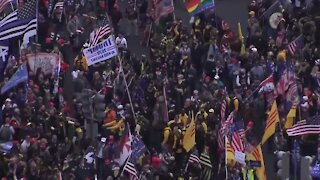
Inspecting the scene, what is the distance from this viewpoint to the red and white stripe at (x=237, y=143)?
31.2m

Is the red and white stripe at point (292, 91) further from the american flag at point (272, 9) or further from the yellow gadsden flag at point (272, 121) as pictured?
the american flag at point (272, 9)

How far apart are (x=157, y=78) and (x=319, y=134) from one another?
6001mm

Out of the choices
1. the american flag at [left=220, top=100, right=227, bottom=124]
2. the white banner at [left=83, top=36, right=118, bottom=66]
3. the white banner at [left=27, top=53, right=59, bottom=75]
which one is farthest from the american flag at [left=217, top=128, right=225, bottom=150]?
the white banner at [left=27, top=53, right=59, bottom=75]

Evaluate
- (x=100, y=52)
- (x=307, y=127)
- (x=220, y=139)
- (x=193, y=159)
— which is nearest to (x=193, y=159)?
(x=193, y=159)

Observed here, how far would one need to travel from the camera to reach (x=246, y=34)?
139 feet

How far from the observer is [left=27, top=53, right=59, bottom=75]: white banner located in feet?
124

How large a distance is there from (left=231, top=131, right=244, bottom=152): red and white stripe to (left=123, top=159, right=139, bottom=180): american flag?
2.67 metres

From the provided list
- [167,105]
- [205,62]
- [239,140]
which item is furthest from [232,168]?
[205,62]

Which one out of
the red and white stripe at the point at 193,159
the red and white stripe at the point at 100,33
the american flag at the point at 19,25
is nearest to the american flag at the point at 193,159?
the red and white stripe at the point at 193,159

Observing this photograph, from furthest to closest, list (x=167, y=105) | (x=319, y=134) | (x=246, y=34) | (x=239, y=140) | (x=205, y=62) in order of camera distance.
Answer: (x=246, y=34)
(x=205, y=62)
(x=167, y=105)
(x=319, y=134)
(x=239, y=140)

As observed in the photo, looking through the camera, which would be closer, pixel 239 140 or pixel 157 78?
pixel 239 140

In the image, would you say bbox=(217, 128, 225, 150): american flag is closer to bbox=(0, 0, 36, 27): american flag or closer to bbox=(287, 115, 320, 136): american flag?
bbox=(287, 115, 320, 136): american flag

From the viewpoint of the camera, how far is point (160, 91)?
37.4 m

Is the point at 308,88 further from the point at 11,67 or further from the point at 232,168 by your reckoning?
the point at 11,67
